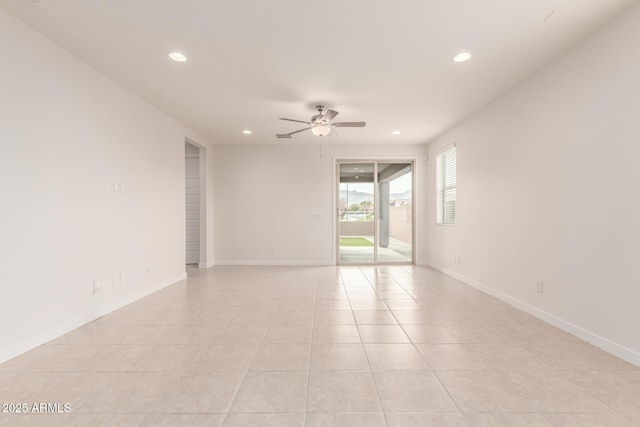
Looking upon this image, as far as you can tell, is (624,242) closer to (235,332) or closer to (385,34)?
(385,34)

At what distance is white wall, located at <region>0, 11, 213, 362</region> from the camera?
2.50 metres

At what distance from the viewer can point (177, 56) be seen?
3.14m

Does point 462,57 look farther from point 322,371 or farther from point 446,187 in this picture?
point 446,187

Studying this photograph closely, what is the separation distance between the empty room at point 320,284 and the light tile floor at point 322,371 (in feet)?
0.06

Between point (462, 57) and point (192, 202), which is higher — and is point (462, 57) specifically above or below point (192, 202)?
above

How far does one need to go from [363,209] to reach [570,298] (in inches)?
181

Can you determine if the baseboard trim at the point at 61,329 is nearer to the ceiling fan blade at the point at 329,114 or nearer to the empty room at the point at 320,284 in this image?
the empty room at the point at 320,284

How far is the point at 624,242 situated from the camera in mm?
2447

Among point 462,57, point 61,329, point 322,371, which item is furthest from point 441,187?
point 61,329

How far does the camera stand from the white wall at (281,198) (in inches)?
281

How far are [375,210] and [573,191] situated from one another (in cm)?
442

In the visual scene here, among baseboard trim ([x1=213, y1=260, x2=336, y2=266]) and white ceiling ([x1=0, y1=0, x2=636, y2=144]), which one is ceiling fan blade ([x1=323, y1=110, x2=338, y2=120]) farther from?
baseboard trim ([x1=213, y1=260, x2=336, y2=266])

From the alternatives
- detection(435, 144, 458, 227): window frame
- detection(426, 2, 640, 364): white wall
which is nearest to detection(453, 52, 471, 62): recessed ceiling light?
detection(426, 2, 640, 364): white wall

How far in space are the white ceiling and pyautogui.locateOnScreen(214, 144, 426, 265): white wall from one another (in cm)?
256
